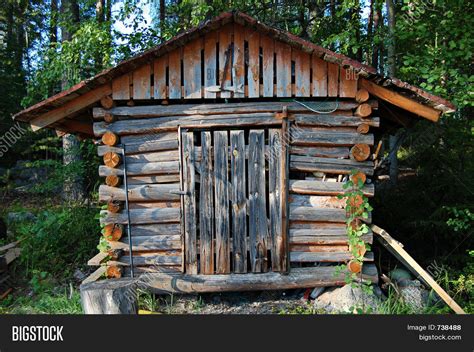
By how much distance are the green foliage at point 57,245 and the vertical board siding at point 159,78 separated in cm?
452

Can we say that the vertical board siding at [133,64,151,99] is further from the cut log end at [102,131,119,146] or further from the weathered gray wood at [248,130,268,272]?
the weathered gray wood at [248,130,268,272]

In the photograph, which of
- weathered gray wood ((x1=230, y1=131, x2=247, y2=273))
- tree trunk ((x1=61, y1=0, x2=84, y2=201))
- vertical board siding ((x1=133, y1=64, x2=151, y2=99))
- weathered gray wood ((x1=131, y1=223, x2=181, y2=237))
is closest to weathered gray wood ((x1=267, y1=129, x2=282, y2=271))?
weathered gray wood ((x1=230, y1=131, x2=247, y2=273))

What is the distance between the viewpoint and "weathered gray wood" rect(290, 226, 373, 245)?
6520 mm

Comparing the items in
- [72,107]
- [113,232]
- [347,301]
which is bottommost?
[347,301]

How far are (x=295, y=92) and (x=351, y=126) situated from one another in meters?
1.12

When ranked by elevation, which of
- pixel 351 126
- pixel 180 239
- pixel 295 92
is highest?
pixel 295 92

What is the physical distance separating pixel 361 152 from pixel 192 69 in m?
3.14

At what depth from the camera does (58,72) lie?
10711 mm

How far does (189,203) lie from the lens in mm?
6559

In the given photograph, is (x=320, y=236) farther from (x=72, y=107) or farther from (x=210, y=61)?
(x=72, y=107)

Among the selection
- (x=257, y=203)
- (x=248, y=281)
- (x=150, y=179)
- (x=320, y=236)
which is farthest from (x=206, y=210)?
(x=320, y=236)

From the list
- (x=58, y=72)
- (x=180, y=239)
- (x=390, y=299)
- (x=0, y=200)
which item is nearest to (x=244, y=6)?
(x=58, y=72)

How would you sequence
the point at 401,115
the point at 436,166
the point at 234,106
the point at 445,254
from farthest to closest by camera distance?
the point at 436,166, the point at 445,254, the point at 401,115, the point at 234,106

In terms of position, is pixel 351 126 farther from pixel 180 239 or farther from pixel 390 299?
pixel 180 239
